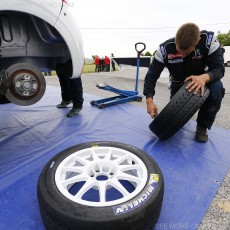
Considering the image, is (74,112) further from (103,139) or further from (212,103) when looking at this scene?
(212,103)

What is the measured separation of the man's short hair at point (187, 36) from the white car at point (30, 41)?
75 cm

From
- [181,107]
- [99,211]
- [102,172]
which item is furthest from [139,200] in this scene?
[181,107]

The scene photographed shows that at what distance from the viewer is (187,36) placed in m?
1.61

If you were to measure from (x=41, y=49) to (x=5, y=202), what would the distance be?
1056 mm

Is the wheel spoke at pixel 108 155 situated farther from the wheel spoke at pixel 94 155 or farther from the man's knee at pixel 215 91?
the man's knee at pixel 215 91

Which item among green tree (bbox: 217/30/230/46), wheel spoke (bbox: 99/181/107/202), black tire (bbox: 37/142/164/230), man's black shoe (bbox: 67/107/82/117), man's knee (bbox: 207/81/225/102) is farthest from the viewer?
green tree (bbox: 217/30/230/46)

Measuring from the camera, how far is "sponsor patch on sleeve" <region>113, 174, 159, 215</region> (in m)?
0.88

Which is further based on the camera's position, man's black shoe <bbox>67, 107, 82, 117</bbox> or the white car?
man's black shoe <bbox>67, 107, 82, 117</bbox>

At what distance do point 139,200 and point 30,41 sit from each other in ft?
4.22

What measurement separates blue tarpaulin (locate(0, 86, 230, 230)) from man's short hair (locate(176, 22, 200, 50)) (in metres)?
0.81

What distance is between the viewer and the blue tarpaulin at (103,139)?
3.67 feet

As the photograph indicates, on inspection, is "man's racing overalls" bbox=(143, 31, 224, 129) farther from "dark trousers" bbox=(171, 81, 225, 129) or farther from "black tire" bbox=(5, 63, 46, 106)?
"black tire" bbox=(5, 63, 46, 106)

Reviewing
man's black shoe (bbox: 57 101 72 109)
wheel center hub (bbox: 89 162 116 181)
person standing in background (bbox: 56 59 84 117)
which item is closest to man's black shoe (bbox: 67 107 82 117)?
person standing in background (bbox: 56 59 84 117)

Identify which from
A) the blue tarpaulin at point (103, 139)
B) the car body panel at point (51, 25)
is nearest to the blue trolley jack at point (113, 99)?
the blue tarpaulin at point (103, 139)
